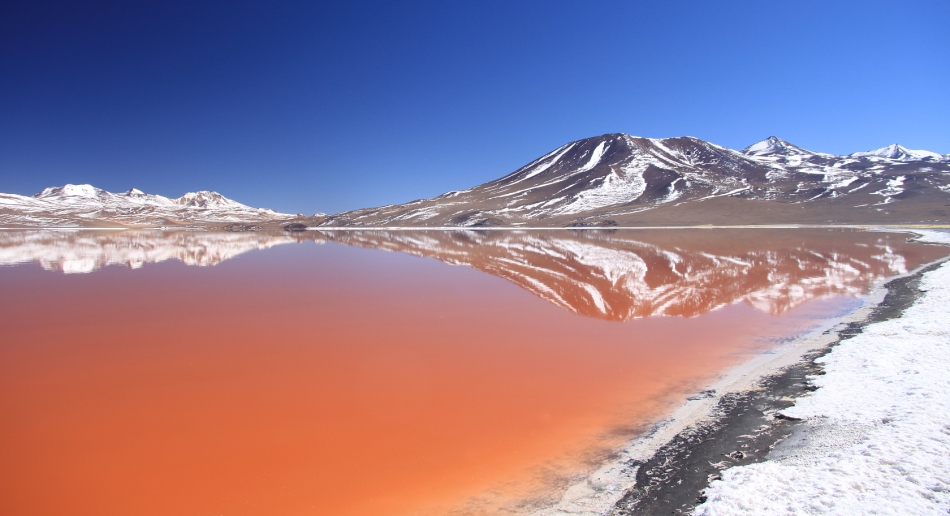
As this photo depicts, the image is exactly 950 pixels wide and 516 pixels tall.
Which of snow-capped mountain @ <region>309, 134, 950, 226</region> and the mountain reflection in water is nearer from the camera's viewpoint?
the mountain reflection in water

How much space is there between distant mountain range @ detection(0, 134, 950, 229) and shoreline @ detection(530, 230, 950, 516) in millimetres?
87454

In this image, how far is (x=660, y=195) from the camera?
121m

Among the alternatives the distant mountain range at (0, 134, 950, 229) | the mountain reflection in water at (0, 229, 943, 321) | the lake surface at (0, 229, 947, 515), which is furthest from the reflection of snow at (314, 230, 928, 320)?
the distant mountain range at (0, 134, 950, 229)

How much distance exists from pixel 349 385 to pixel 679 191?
417 feet

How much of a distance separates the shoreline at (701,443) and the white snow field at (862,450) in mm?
205

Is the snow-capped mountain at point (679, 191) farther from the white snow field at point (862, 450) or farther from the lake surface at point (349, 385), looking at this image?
the white snow field at point (862, 450)

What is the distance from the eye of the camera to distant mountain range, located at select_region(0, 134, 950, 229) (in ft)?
306

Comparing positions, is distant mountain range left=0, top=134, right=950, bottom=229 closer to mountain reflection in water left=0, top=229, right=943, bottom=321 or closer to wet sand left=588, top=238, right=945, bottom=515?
mountain reflection in water left=0, top=229, right=943, bottom=321

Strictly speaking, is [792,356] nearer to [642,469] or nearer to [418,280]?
[642,469]

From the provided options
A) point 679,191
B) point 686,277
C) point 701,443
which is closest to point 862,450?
point 701,443

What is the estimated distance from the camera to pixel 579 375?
26.7ft

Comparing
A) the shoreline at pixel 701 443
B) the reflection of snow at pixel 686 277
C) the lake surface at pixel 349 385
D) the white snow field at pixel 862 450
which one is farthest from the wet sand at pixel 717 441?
the reflection of snow at pixel 686 277

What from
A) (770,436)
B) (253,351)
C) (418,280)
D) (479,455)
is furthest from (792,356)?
(418,280)

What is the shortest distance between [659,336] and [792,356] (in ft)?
8.32
